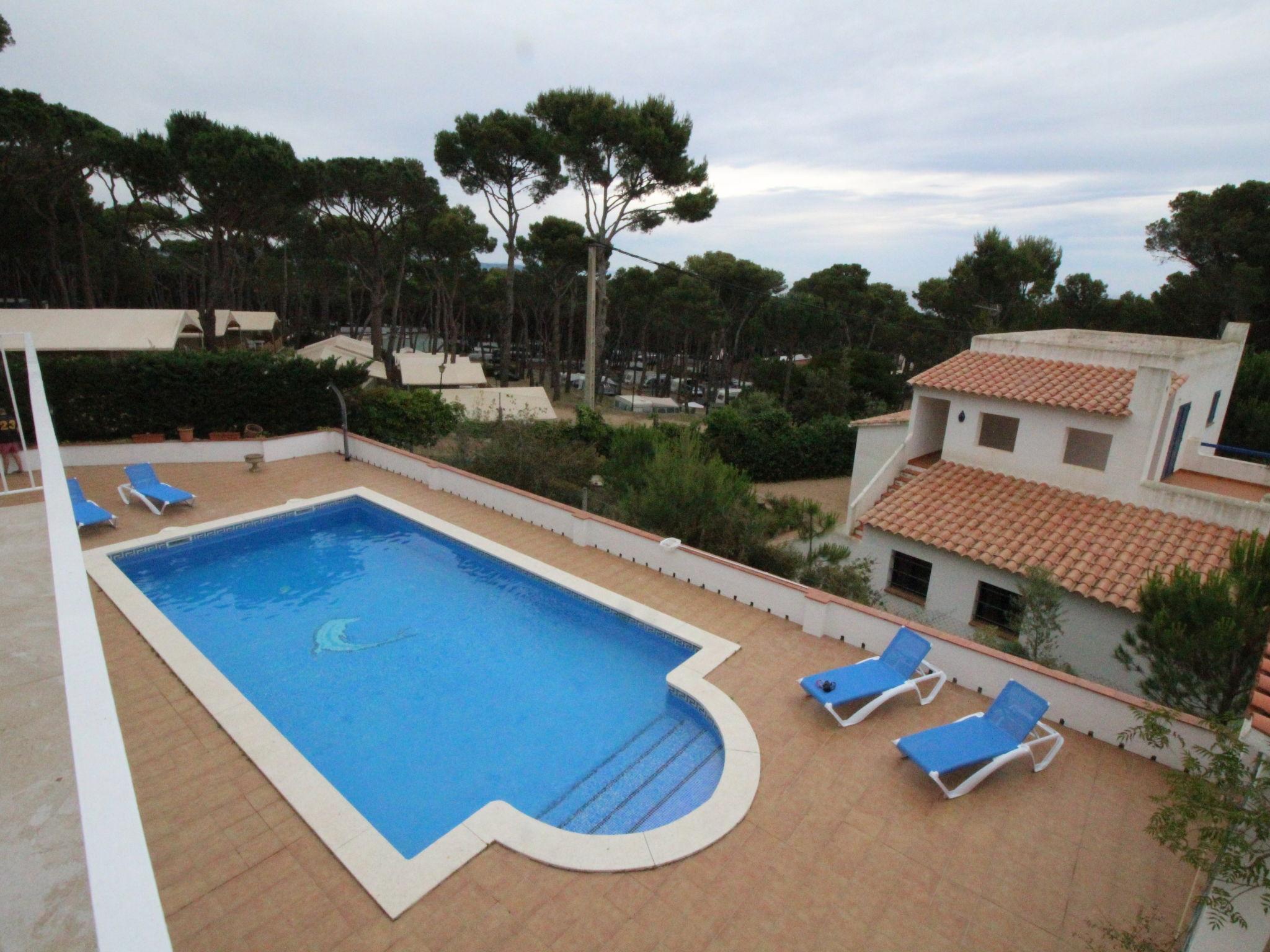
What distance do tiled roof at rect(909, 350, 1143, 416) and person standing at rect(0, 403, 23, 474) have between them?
1756cm

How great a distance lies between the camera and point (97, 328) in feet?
68.7

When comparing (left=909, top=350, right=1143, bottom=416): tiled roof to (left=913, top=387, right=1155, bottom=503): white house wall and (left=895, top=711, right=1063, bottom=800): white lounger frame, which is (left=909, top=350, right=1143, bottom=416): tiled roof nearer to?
(left=913, top=387, right=1155, bottom=503): white house wall

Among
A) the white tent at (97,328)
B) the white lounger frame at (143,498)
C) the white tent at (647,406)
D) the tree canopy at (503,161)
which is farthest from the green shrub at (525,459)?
the white tent at (647,406)

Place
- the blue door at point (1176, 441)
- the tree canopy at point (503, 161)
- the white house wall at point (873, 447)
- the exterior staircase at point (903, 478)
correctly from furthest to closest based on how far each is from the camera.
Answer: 1. the tree canopy at point (503, 161)
2. the white house wall at point (873, 447)
3. the exterior staircase at point (903, 478)
4. the blue door at point (1176, 441)

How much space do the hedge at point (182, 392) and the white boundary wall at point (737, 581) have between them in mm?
1073

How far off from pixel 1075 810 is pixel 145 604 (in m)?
11.5

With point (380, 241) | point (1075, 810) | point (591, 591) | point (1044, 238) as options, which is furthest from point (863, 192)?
point (1075, 810)

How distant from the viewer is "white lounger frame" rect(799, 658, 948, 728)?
7344mm

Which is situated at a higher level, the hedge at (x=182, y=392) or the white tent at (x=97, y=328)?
the white tent at (x=97, y=328)

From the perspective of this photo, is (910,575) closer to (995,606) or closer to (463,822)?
(995,606)

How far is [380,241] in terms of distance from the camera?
37.3 meters

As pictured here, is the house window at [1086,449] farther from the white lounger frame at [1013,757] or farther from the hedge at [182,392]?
the hedge at [182,392]

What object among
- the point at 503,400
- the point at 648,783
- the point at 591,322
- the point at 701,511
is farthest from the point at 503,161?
the point at 648,783

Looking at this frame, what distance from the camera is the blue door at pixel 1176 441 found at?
13.5m
